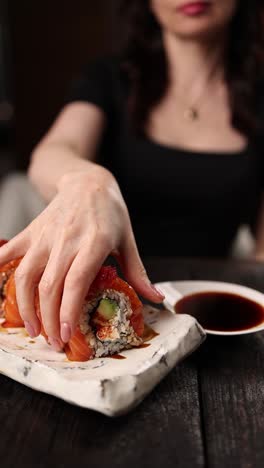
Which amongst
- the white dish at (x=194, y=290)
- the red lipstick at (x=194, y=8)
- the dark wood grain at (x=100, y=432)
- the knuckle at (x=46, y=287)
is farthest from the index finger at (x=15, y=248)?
the red lipstick at (x=194, y=8)

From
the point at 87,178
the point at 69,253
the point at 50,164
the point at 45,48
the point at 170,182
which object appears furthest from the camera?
the point at 45,48

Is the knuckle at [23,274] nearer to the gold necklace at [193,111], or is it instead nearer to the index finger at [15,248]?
the index finger at [15,248]

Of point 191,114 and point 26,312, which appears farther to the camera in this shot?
point 191,114

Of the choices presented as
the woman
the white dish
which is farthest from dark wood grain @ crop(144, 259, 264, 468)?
the woman

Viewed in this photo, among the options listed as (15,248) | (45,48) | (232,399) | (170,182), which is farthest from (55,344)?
(45,48)

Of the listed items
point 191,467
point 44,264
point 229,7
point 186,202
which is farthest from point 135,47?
point 191,467

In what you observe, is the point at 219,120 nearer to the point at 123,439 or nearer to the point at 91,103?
the point at 91,103

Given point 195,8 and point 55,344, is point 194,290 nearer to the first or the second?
point 55,344

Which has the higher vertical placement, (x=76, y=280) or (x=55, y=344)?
(x=76, y=280)
